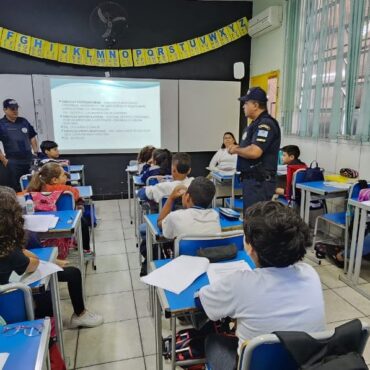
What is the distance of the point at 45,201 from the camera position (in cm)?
235

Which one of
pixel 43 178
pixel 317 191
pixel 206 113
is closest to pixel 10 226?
pixel 43 178

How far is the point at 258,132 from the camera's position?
2.58 meters

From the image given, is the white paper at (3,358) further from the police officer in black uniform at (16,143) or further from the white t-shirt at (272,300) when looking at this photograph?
the police officer in black uniform at (16,143)

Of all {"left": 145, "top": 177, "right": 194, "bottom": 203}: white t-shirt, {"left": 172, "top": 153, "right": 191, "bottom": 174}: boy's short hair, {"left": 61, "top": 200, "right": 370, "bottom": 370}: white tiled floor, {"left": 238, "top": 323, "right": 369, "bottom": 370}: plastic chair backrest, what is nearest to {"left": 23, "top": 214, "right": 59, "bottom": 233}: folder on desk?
{"left": 61, "top": 200, "right": 370, "bottom": 370}: white tiled floor

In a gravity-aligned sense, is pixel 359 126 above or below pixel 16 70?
below

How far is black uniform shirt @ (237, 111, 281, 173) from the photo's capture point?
2.57 metres

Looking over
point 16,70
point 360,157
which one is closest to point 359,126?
point 360,157

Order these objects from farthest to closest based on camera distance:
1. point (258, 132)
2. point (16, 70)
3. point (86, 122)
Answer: point (86, 122) → point (16, 70) → point (258, 132)

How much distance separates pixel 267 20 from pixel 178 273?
4451mm

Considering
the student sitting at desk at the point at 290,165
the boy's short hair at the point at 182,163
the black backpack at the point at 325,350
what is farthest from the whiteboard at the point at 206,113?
the black backpack at the point at 325,350

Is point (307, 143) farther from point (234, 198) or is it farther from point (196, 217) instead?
point (196, 217)

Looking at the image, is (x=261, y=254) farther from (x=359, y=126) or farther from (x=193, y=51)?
(x=193, y=51)

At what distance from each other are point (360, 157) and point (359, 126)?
1.06ft

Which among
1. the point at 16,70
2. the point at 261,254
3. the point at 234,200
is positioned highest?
the point at 16,70
